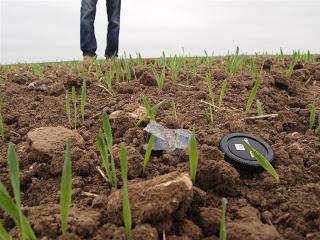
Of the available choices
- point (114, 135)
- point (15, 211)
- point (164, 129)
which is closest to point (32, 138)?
point (114, 135)

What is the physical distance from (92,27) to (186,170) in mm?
4243

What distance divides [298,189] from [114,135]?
29.4 inches

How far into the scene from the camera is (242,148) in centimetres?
130

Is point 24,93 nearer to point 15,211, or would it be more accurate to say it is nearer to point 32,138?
point 32,138

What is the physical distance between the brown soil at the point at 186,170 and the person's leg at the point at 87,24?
3003mm

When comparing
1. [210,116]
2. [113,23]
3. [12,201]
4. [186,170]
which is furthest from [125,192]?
[113,23]

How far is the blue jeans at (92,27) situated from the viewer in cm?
492

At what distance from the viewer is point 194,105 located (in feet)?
6.07

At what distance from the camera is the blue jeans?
4.92 m

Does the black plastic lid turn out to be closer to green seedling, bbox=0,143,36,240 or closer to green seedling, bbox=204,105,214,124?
green seedling, bbox=204,105,214,124

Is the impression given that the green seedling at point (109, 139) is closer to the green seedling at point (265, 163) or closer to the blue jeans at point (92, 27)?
the green seedling at point (265, 163)

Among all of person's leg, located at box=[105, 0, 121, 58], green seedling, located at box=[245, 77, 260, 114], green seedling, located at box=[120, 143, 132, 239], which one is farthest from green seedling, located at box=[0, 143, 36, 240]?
person's leg, located at box=[105, 0, 121, 58]

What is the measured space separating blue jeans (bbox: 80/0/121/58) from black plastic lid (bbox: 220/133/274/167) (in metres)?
3.71

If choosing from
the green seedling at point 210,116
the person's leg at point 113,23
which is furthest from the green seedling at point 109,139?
the person's leg at point 113,23
